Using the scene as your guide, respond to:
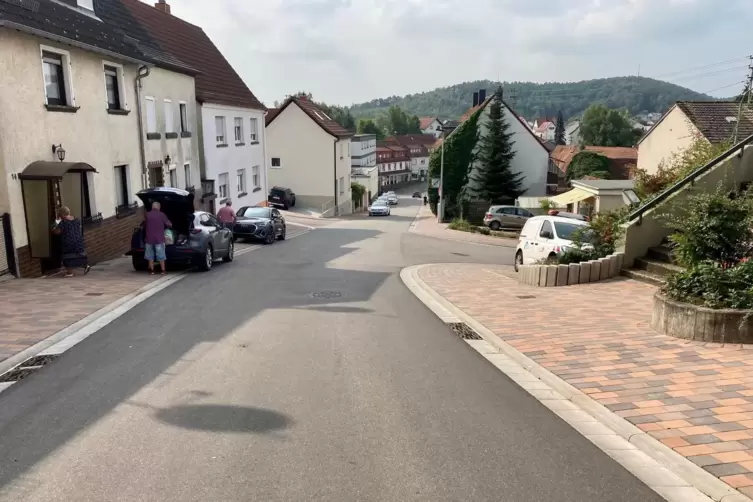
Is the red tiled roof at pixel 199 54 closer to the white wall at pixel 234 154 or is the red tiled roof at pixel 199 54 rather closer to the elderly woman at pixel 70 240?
the white wall at pixel 234 154

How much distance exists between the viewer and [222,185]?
29781mm

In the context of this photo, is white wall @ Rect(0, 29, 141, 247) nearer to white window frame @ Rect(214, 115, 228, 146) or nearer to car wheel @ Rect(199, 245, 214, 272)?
car wheel @ Rect(199, 245, 214, 272)

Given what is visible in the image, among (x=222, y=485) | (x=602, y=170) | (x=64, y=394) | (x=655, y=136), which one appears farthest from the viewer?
(x=602, y=170)

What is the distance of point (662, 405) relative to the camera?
5.16 metres

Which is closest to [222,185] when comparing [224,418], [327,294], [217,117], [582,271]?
[217,117]

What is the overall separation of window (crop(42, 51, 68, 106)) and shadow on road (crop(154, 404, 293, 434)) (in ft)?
36.4

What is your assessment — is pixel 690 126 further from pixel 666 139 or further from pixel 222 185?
pixel 222 185

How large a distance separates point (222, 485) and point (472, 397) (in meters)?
2.66

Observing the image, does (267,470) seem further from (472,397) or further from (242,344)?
(242,344)

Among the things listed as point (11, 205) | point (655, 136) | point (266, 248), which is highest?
point (655, 136)

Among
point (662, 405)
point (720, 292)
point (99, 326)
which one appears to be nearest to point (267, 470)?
point (662, 405)

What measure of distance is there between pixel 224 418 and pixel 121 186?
48.6 ft

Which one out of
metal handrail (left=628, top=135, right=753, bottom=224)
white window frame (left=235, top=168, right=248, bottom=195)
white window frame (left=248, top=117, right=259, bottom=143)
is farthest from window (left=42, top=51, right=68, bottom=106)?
white window frame (left=248, top=117, right=259, bottom=143)

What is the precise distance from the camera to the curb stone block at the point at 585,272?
11414mm
